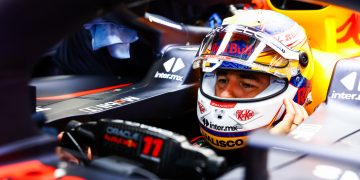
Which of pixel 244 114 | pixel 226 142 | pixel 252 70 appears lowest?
pixel 226 142

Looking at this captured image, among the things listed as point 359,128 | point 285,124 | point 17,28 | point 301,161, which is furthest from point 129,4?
point 285,124

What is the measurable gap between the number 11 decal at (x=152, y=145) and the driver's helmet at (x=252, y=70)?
674mm

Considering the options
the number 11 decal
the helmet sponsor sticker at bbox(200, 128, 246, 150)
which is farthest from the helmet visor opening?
the number 11 decal

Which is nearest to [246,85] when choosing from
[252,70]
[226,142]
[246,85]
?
[246,85]

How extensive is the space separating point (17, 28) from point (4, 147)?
19cm

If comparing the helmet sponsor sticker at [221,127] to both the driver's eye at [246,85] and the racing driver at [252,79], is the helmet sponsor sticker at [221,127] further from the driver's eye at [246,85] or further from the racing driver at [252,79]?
the driver's eye at [246,85]

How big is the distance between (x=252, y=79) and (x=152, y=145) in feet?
2.67

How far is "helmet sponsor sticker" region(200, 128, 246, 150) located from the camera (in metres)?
1.56

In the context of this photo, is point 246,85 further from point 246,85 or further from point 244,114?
point 244,114

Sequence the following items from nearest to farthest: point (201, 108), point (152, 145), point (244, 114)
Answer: point (152, 145) → point (244, 114) → point (201, 108)

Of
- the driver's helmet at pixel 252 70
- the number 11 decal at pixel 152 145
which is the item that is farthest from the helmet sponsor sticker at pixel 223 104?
the number 11 decal at pixel 152 145

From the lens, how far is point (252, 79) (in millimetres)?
1636

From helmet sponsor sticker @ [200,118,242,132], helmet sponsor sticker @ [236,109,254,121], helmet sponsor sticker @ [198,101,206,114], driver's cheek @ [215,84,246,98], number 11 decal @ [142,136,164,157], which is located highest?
number 11 decal @ [142,136,164,157]

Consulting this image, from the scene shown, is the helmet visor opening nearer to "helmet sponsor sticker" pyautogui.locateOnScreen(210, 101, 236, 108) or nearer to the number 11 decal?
"helmet sponsor sticker" pyautogui.locateOnScreen(210, 101, 236, 108)
